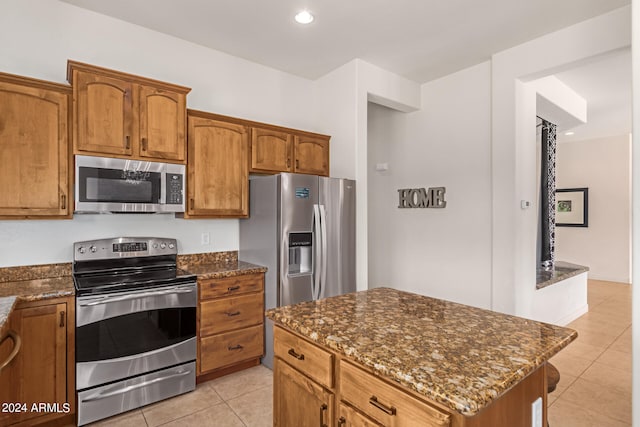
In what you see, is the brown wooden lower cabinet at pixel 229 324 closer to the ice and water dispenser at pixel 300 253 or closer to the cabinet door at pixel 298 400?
the ice and water dispenser at pixel 300 253

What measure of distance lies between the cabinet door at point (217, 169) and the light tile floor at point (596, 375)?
9.34 feet

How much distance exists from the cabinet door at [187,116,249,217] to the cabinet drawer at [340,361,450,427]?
2056 mm

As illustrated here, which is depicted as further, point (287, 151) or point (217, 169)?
point (287, 151)

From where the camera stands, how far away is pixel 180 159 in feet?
9.16

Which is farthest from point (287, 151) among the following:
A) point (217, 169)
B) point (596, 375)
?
point (596, 375)

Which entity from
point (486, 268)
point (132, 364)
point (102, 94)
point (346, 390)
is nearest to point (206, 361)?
point (132, 364)

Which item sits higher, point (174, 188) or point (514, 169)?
point (514, 169)

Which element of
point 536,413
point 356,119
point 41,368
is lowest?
point 41,368

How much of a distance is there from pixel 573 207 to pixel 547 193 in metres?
3.00

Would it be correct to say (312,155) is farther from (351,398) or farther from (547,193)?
(547,193)

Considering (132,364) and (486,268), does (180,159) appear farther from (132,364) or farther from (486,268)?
(486,268)

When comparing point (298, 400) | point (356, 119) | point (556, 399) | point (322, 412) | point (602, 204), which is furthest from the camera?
point (602, 204)

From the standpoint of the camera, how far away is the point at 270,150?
3.35m

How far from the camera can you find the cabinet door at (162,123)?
262 cm
